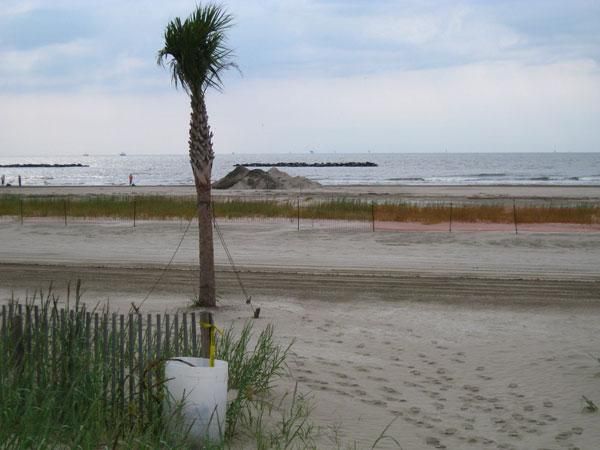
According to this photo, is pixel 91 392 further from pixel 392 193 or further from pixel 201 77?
pixel 392 193

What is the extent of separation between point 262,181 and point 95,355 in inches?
2204

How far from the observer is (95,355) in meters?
7.25

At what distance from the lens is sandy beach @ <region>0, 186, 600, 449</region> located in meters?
8.92

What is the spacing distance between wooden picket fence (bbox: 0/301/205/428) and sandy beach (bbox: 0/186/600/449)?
6.00 ft

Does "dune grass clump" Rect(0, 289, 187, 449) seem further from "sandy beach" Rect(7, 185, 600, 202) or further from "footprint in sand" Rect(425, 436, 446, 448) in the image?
"sandy beach" Rect(7, 185, 600, 202)

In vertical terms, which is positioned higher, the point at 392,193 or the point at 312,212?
the point at 392,193

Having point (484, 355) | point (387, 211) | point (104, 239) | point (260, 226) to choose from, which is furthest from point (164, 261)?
point (387, 211)

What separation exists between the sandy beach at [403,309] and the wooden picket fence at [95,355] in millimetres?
1828

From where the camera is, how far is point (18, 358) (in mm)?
7465

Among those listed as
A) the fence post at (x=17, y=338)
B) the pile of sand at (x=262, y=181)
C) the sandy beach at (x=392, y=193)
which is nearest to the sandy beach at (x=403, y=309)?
the fence post at (x=17, y=338)

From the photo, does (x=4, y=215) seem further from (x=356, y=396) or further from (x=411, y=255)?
(x=356, y=396)

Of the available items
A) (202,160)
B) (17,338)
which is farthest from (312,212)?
(17,338)

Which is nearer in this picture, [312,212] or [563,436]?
[563,436]

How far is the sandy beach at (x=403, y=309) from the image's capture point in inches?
351
